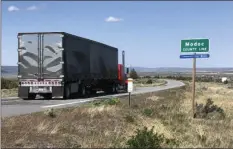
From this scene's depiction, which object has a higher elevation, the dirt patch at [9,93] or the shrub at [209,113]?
the shrub at [209,113]

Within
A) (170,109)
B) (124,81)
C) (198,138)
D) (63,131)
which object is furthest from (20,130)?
(124,81)

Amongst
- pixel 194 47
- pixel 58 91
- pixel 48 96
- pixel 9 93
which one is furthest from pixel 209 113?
pixel 9 93

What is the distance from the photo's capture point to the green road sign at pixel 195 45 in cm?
1722

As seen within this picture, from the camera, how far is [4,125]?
1321cm

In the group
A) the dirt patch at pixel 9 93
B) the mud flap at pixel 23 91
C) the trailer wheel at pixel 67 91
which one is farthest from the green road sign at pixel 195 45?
the dirt patch at pixel 9 93

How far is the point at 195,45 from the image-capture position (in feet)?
57.1

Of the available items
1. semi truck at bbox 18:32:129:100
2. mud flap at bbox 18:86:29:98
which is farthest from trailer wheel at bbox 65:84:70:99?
mud flap at bbox 18:86:29:98

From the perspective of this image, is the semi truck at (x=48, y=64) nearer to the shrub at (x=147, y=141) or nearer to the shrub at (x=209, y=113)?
the shrub at (x=209, y=113)

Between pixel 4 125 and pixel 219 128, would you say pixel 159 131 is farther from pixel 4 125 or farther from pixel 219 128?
pixel 4 125

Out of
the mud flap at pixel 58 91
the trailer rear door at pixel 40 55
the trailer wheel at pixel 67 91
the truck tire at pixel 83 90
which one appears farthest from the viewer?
the truck tire at pixel 83 90

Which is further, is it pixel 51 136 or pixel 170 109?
pixel 170 109

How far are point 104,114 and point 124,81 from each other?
88.9 ft

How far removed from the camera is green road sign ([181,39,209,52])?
17.2 meters

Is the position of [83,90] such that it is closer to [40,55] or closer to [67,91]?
[67,91]
